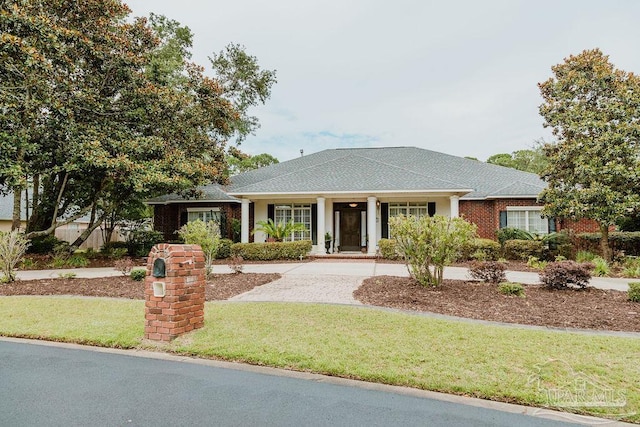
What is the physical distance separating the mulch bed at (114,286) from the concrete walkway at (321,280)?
47 centimetres

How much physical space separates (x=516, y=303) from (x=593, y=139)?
31.5ft

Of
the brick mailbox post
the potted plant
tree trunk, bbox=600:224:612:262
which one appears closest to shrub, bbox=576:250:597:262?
tree trunk, bbox=600:224:612:262

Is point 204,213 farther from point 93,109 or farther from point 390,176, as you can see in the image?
point 390,176

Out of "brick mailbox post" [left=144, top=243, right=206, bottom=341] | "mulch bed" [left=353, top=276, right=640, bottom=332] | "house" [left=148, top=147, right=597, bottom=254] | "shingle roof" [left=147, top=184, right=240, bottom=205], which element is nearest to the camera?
"brick mailbox post" [left=144, top=243, right=206, bottom=341]

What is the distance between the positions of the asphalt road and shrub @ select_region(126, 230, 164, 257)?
47.9 feet

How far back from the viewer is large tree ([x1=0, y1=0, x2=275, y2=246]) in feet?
37.9

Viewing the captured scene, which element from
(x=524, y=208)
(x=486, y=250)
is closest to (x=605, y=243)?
(x=524, y=208)

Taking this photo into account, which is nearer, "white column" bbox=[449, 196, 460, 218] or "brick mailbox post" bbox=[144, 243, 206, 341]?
"brick mailbox post" bbox=[144, 243, 206, 341]

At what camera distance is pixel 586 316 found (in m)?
6.25

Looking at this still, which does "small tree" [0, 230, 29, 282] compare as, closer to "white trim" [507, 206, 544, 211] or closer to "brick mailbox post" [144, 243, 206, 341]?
"brick mailbox post" [144, 243, 206, 341]

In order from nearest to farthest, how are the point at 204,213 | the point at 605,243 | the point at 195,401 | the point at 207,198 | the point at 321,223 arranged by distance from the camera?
the point at 195,401, the point at 605,243, the point at 321,223, the point at 207,198, the point at 204,213

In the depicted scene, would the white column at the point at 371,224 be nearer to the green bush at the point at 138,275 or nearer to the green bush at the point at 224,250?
the green bush at the point at 224,250

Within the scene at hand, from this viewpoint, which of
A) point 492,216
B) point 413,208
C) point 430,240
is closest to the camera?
point 430,240

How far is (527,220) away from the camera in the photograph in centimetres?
1705
